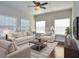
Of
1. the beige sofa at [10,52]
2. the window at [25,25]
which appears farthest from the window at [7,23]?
the beige sofa at [10,52]

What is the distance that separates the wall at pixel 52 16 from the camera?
581 centimetres

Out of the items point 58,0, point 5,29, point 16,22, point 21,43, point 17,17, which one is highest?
point 58,0

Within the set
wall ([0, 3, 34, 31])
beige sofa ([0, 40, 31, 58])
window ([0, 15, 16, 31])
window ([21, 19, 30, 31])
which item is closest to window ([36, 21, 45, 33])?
window ([21, 19, 30, 31])

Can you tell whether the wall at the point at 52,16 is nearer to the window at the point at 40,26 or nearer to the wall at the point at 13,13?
the window at the point at 40,26

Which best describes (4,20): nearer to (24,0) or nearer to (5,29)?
(5,29)

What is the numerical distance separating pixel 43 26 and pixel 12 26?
308 cm

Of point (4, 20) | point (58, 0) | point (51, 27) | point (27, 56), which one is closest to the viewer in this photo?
point (27, 56)

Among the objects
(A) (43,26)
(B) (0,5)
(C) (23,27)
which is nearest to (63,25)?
(A) (43,26)

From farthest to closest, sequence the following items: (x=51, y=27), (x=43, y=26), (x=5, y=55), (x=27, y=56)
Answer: (x=43, y=26) < (x=51, y=27) < (x=27, y=56) < (x=5, y=55)

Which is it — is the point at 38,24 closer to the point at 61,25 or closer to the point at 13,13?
the point at 61,25

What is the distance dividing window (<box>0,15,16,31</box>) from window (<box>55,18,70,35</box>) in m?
3.68

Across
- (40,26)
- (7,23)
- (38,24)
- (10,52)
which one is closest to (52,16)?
(40,26)

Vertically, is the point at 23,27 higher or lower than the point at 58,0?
lower

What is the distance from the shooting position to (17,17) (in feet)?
Result: 20.5
